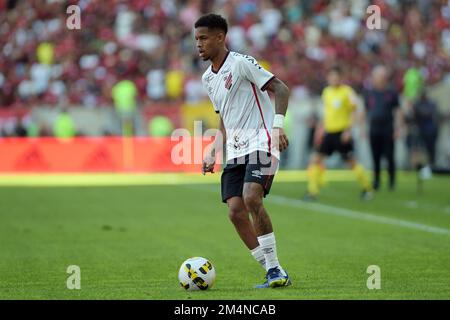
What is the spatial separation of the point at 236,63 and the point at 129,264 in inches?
114

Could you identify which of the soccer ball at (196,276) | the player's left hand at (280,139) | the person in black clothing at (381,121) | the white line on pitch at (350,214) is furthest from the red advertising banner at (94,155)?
the player's left hand at (280,139)

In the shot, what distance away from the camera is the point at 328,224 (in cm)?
1516

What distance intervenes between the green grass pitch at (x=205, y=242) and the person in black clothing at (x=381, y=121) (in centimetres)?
74

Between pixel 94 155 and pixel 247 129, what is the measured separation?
19.8 m

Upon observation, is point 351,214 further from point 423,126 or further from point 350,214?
point 423,126

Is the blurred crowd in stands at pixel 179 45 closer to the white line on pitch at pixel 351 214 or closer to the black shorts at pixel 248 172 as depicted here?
the white line on pitch at pixel 351 214

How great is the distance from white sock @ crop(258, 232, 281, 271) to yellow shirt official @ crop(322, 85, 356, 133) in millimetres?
11362

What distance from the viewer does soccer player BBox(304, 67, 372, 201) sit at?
19734 millimetres

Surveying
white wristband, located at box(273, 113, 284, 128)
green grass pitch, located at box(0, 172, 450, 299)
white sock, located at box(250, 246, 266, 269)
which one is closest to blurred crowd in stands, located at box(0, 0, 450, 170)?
green grass pitch, located at box(0, 172, 450, 299)

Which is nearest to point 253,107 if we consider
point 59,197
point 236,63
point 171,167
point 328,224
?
point 236,63

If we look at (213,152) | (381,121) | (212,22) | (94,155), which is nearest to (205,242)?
(213,152)

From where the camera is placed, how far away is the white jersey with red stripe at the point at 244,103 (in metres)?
8.92

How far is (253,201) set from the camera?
875 centimetres

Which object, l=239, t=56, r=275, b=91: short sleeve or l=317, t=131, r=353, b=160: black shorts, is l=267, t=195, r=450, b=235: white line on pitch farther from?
l=239, t=56, r=275, b=91: short sleeve
